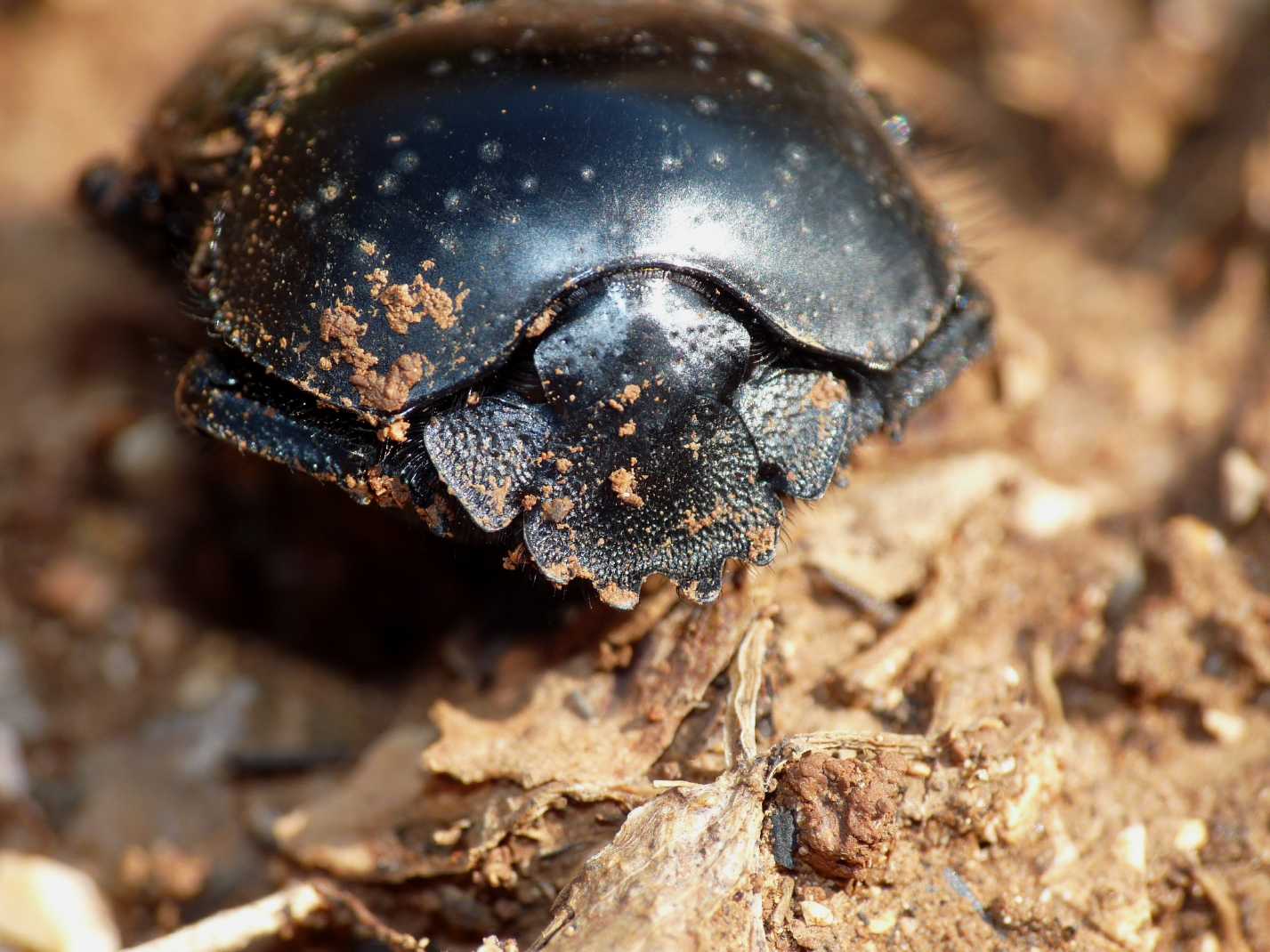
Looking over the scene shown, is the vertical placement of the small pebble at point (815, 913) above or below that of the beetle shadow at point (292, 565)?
above

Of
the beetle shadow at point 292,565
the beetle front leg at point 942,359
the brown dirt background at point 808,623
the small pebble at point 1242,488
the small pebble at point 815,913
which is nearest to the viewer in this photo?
the small pebble at point 815,913

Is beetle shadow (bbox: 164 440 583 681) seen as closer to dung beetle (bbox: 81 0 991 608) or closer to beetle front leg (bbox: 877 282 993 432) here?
dung beetle (bbox: 81 0 991 608)

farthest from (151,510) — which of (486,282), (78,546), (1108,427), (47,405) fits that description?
(1108,427)

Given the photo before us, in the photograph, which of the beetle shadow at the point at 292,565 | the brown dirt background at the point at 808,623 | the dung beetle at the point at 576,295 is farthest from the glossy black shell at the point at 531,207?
the beetle shadow at the point at 292,565

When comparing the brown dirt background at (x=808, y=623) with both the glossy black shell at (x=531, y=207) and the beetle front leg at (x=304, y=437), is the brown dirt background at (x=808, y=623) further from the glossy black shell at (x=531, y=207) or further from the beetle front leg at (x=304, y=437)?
the glossy black shell at (x=531, y=207)

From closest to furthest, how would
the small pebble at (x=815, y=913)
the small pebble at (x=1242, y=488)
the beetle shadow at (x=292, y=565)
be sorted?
the small pebble at (x=815, y=913) < the small pebble at (x=1242, y=488) < the beetle shadow at (x=292, y=565)

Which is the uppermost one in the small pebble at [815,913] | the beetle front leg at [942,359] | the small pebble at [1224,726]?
the beetle front leg at [942,359]

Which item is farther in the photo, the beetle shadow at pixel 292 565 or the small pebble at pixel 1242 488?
the beetle shadow at pixel 292 565

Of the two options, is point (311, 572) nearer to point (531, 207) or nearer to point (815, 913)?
point (531, 207)

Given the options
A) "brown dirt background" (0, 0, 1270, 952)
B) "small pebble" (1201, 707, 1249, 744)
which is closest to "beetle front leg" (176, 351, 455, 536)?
"brown dirt background" (0, 0, 1270, 952)
